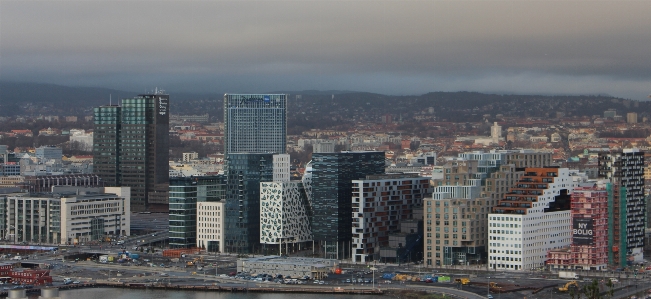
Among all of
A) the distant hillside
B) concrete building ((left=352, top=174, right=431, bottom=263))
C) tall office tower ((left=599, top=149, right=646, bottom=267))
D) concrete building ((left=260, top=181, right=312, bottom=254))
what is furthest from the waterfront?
the distant hillside

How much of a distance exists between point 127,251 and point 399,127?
251ft

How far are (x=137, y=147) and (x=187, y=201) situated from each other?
35.6 metres

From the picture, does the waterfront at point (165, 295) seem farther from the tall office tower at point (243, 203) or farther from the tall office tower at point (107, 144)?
the tall office tower at point (107, 144)

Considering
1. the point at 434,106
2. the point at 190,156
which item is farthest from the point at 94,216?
the point at 190,156

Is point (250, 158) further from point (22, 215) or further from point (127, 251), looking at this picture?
point (22, 215)

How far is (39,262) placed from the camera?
84375mm

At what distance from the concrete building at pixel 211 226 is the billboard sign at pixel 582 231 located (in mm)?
24919

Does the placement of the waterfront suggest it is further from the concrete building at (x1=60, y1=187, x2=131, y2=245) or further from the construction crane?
the concrete building at (x1=60, y1=187, x2=131, y2=245)

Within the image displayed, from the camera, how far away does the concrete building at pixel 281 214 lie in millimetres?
87375

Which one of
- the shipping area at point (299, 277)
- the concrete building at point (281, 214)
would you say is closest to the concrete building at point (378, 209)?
the shipping area at point (299, 277)

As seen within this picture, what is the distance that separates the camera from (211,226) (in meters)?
90.0

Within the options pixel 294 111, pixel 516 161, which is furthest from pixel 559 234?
pixel 294 111

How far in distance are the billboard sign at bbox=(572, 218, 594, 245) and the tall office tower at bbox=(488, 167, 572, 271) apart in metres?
1.76

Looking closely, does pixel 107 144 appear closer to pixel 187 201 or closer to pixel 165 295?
pixel 187 201
